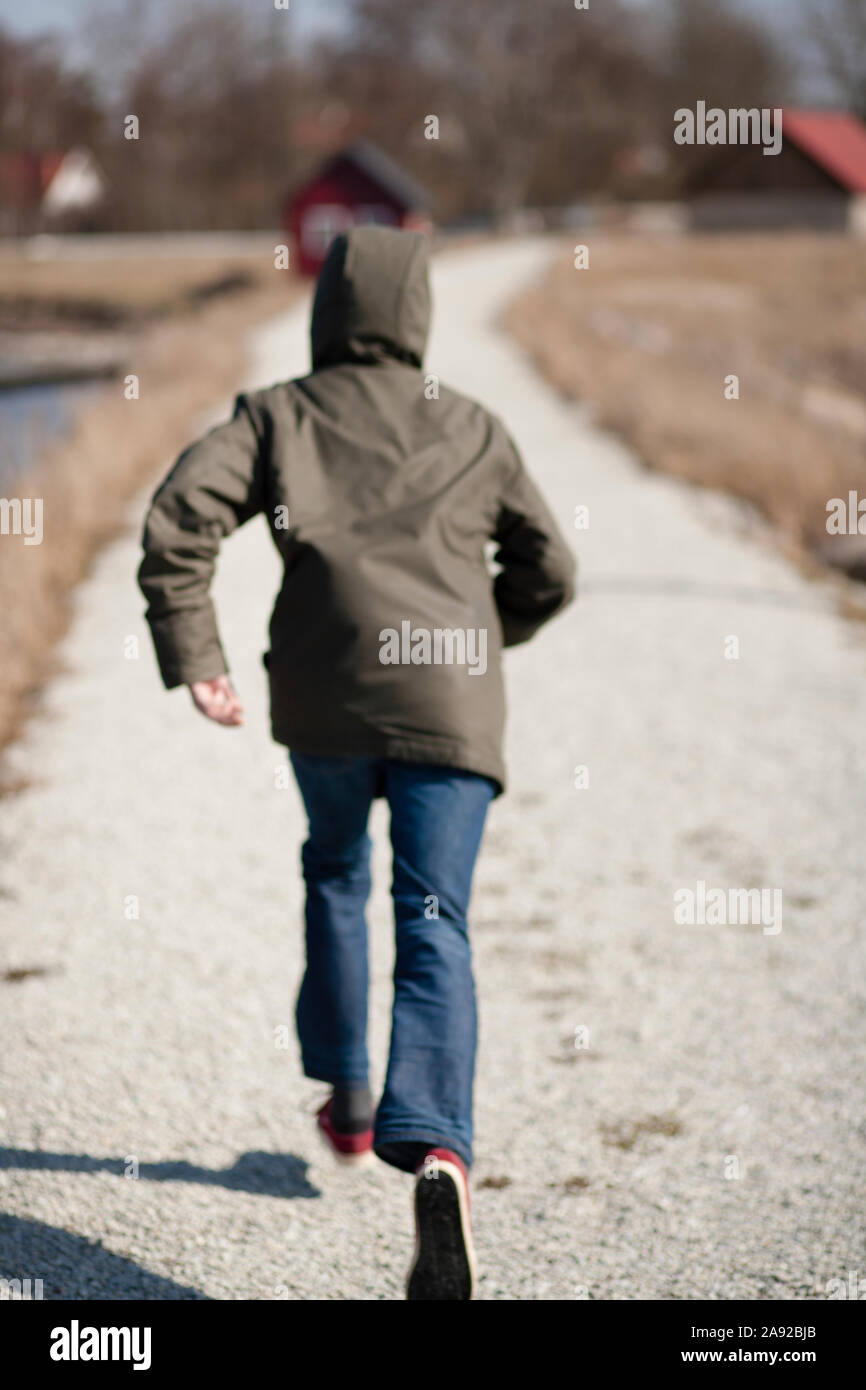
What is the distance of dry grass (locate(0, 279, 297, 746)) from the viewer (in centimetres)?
689

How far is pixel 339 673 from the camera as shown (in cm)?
247

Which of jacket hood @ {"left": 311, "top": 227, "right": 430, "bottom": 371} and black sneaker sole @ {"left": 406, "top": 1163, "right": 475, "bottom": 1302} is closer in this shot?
black sneaker sole @ {"left": 406, "top": 1163, "right": 475, "bottom": 1302}

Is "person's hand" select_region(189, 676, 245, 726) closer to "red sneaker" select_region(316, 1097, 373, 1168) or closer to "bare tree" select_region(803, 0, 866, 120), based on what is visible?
"red sneaker" select_region(316, 1097, 373, 1168)

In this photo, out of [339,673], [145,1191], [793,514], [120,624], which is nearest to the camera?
[339,673]

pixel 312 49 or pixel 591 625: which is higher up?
pixel 312 49

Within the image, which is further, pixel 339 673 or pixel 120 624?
pixel 120 624

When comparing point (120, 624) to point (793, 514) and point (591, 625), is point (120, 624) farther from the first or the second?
point (793, 514)

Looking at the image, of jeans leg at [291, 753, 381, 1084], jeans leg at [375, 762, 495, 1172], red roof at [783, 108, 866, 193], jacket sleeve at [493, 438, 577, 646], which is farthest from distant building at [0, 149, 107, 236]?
jeans leg at [375, 762, 495, 1172]

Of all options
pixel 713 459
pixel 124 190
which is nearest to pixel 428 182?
pixel 124 190

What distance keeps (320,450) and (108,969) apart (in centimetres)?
183

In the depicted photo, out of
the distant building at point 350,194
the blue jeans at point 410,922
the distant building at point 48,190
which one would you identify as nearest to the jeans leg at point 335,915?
the blue jeans at point 410,922

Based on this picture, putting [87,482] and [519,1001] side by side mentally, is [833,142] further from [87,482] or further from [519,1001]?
[519,1001]

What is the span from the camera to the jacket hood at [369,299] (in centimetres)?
257
